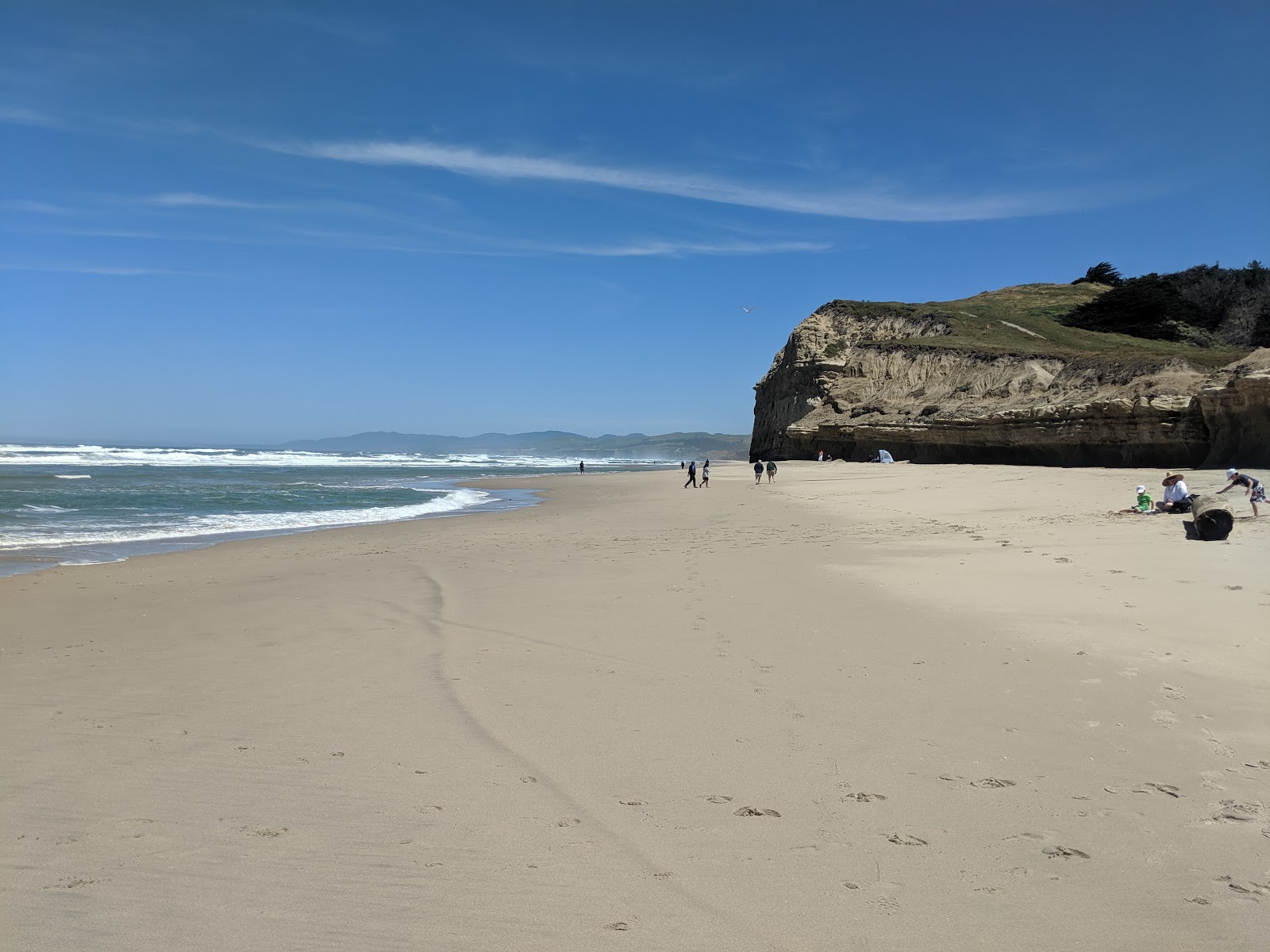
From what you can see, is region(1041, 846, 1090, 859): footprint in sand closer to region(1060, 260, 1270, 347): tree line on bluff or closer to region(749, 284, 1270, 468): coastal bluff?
region(749, 284, 1270, 468): coastal bluff

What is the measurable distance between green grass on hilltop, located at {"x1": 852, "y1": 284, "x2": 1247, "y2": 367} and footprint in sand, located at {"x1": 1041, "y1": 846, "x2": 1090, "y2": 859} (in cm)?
3487

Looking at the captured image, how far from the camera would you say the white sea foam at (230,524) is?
15.1m

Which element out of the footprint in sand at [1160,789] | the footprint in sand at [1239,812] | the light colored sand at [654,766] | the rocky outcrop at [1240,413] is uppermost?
the rocky outcrop at [1240,413]

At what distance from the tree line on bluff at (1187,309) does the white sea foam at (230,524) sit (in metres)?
54.7

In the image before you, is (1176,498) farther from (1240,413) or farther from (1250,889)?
(1240,413)

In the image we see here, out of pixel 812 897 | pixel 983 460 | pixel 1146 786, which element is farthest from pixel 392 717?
pixel 983 460

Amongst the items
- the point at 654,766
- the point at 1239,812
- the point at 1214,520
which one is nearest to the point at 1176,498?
the point at 1214,520

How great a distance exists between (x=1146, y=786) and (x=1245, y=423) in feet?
80.0

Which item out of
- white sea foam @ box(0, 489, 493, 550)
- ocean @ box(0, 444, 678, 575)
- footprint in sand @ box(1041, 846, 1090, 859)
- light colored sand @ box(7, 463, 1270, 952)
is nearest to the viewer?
light colored sand @ box(7, 463, 1270, 952)

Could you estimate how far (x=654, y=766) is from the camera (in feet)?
13.7

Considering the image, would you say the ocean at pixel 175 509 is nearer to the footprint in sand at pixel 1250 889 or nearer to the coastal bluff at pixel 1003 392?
the footprint in sand at pixel 1250 889

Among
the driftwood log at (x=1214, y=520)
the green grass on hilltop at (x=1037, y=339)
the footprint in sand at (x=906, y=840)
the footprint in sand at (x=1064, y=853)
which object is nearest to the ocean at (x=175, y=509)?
the footprint in sand at (x=906, y=840)

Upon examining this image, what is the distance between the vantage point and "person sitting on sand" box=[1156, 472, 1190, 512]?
13.2m

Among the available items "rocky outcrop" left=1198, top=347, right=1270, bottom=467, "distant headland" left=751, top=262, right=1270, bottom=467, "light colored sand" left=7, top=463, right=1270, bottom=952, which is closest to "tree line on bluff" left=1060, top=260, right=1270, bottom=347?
"distant headland" left=751, top=262, right=1270, bottom=467
